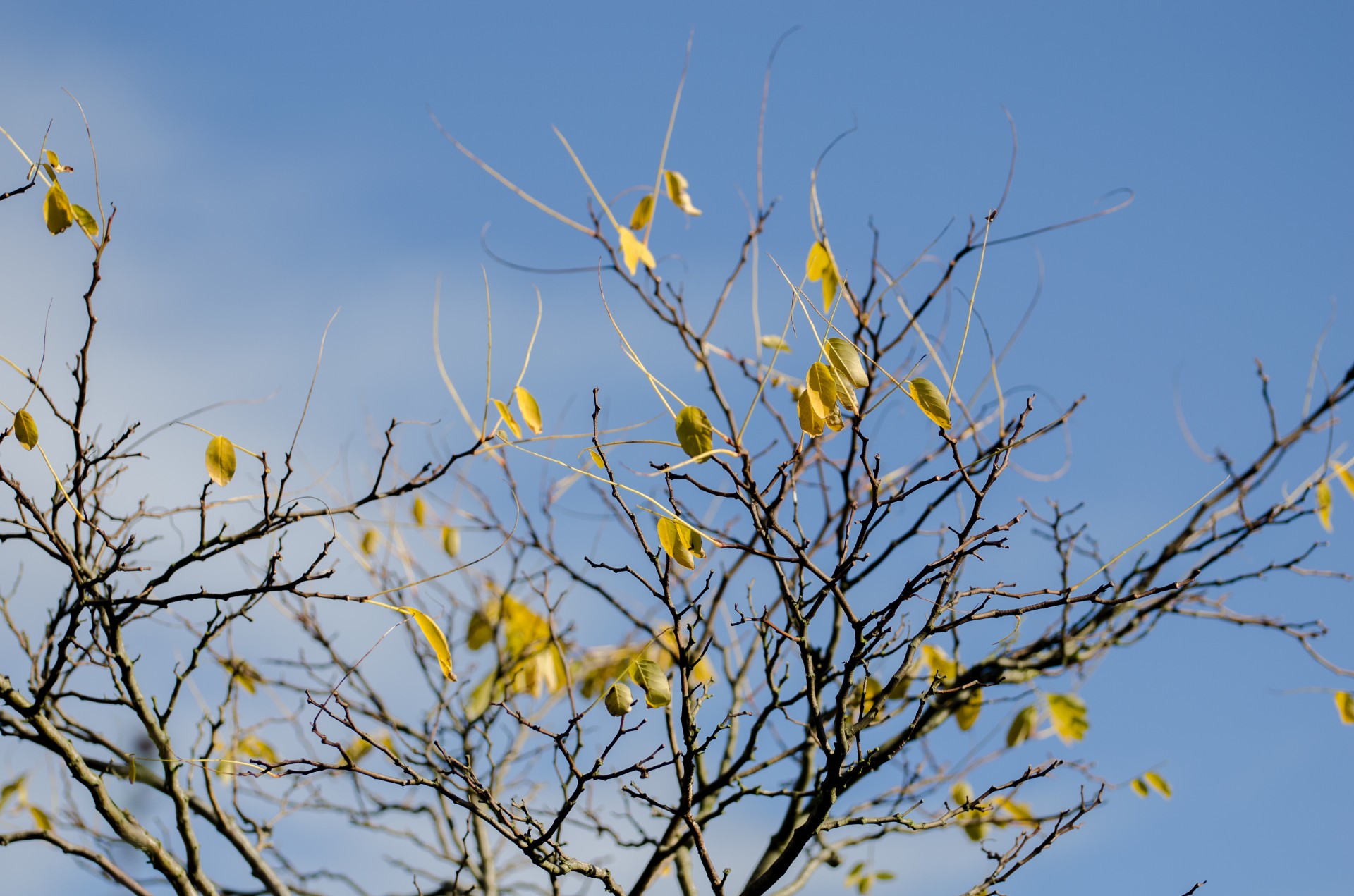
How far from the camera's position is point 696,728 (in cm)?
199

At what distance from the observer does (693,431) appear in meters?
1.76

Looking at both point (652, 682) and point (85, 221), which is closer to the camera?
point (652, 682)

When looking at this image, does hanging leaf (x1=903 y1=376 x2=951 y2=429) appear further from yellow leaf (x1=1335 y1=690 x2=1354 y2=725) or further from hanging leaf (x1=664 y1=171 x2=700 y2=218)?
yellow leaf (x1=1335 y1=690 x2=1354 y2=725)

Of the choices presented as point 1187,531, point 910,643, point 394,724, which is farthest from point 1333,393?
point 394,724

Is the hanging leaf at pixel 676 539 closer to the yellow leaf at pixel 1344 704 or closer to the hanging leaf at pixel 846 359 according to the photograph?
the hanging leaf at pixel 846 359

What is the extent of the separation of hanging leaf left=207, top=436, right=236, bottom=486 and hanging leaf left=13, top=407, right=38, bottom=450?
1.33 ft

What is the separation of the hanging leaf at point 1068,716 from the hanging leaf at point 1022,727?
34 centimetres

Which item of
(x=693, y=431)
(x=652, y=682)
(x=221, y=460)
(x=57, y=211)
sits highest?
(x=57, y=211)

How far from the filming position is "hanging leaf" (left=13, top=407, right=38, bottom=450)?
2035 mm

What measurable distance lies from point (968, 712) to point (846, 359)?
1.92 metres

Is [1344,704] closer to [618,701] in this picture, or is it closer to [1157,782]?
[1157,782]

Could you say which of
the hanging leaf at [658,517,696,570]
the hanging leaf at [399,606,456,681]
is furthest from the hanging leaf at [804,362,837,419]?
the hanging leaf at [399,606,456,681]

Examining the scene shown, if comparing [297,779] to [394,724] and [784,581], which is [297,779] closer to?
[394,724]

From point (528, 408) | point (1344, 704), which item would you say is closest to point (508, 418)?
point (528, 408)
